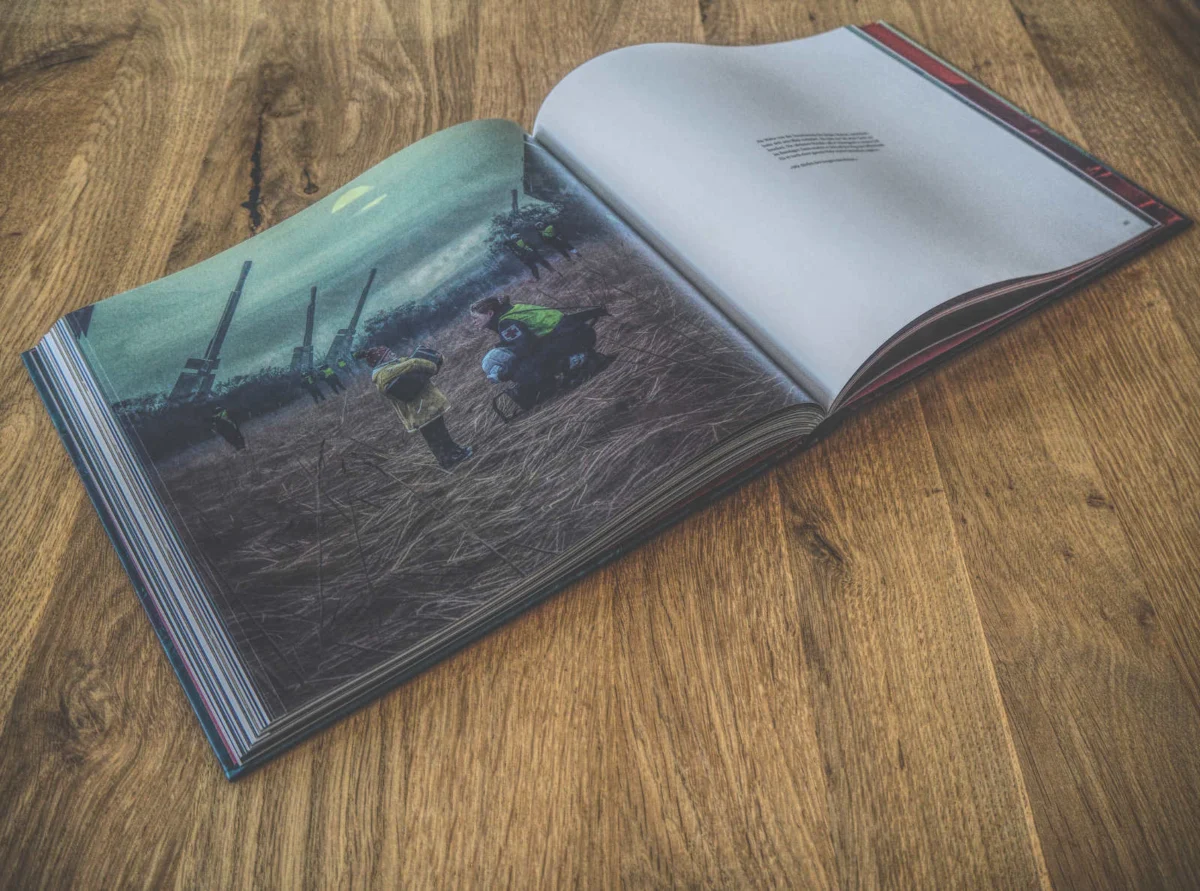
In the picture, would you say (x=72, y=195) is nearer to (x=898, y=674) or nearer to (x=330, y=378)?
(x=330, y=378)

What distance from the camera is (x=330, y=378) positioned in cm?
48

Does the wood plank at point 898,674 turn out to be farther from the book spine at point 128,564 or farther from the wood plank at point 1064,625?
the book spine at point 128,564

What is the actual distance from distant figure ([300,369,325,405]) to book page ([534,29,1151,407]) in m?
0.22

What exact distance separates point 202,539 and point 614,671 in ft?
0.71

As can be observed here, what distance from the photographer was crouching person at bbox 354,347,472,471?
0.45 metres

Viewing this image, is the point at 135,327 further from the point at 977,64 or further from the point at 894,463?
the point at 977,64

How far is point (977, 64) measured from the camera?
711 millimetres

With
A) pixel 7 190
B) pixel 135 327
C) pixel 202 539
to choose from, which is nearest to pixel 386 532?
pixel 202 539

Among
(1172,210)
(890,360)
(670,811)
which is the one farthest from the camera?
(1172,210)

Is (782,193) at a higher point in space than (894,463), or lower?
higher

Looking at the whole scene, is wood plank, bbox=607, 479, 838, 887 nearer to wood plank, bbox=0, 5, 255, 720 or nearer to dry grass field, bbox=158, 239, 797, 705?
dry grass field, bbox=158, 239, 797, 705

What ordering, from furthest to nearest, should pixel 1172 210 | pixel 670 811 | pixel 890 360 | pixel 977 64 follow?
pixel 977 64 < pixel 1172 210 < pixel 890 360 < pixel 670 811

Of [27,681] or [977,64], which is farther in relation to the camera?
[977,64]

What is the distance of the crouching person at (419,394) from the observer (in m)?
0.45
